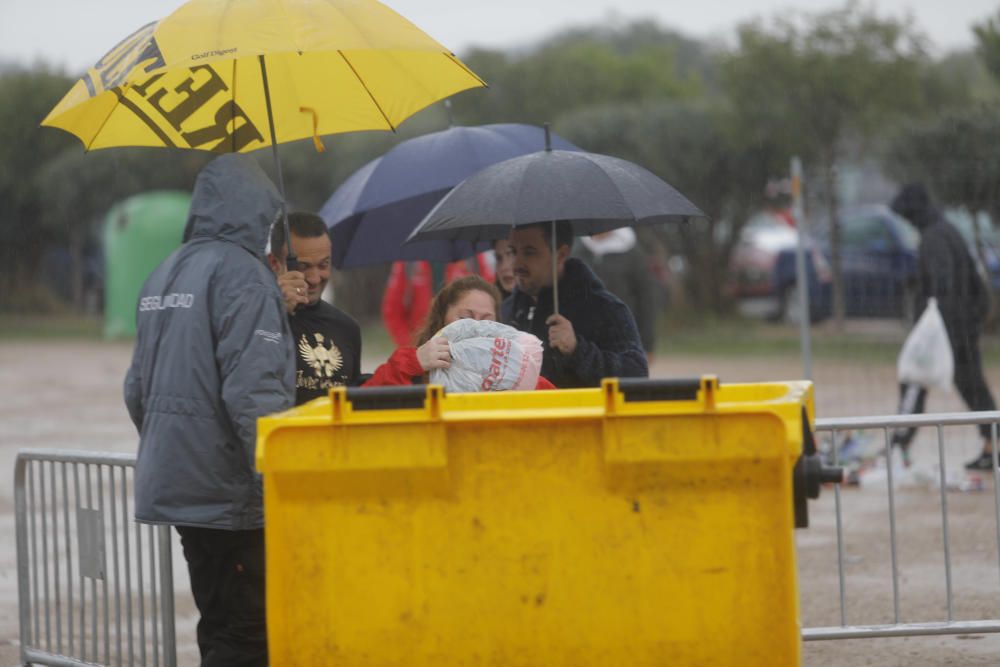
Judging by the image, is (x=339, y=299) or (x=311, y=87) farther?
(x=339, y=299)

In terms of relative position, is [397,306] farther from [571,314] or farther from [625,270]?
[571,314]

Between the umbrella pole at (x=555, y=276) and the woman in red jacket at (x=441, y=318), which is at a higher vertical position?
the umbrella pole at (x=555, y=276)

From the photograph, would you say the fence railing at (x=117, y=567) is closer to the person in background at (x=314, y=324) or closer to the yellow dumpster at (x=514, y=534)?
the person in background at (x=314, y=324)

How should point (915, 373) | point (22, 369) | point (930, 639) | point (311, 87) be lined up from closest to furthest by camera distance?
point (311, 87), point (930, 639), point (915, 373), point (22, 369)

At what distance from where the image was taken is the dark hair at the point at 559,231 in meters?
5.48

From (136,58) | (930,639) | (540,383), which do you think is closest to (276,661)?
(540,383)

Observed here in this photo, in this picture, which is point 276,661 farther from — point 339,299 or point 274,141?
point 339,299

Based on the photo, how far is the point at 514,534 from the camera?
11.8ft

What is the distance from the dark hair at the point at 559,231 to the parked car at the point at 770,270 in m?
15.9

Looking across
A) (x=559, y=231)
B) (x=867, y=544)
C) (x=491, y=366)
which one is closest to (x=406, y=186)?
(x=559, y=231)

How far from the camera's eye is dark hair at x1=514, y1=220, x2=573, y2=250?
5480 millimetres

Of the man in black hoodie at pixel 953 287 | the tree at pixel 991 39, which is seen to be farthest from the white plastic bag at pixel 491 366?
the tree at pixel 991 39

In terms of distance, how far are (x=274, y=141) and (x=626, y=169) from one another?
1175 millimetres

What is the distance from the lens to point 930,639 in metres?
6.44
